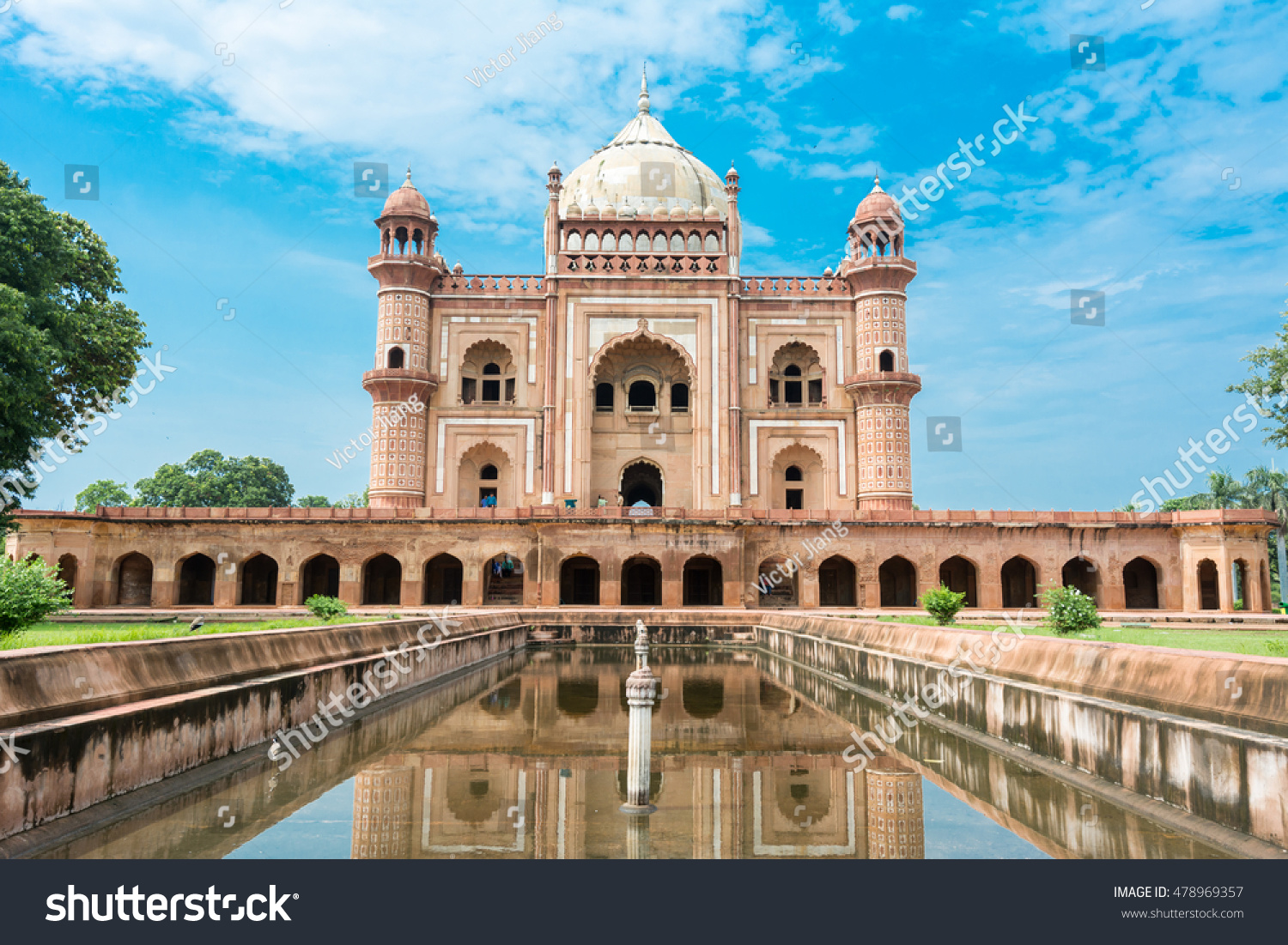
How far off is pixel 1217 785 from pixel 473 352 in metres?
32.4

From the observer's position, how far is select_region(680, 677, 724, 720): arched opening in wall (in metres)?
9.09

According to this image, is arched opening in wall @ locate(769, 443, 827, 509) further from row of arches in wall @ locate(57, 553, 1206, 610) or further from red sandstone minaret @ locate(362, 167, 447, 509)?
red sandstone minaret @ locate(362, 167, 447, 509)

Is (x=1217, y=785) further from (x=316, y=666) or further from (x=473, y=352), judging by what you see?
(x=473, y=352)

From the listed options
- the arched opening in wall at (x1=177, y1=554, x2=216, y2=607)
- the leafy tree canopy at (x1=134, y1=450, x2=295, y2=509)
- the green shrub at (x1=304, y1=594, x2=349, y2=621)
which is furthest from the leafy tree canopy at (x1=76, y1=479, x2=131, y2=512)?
the green shrub at (x1=304, y1=594, x2=349, y2=621)

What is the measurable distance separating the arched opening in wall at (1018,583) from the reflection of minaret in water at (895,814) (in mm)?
25630

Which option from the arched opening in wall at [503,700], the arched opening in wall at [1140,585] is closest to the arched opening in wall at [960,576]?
the arched opening in wall at [1140,585]

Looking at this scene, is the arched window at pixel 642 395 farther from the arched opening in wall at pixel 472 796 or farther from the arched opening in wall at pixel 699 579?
the arched opening in wall at pixel 472 796

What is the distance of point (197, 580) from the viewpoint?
3012 centimetres

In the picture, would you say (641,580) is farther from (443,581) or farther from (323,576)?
(323,576)

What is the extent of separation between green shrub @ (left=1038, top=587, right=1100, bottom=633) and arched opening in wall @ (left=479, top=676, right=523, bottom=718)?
6.69 metres

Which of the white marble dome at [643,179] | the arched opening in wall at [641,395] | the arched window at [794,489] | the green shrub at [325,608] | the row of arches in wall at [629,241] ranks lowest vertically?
the green shrub at [325,608]

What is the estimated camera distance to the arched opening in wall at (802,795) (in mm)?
4914

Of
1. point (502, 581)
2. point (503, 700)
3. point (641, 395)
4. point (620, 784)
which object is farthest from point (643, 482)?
point (620, 784)

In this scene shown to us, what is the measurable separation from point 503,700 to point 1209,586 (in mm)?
26486
